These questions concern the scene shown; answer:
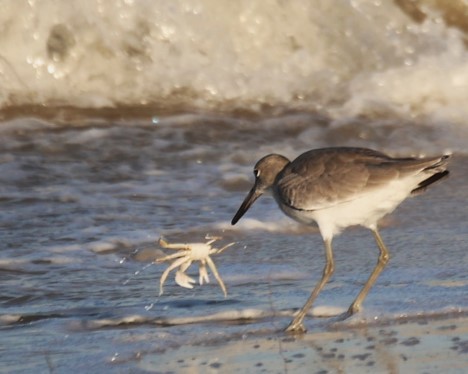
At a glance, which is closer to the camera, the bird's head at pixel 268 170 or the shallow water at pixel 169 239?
the shallow water at pixel 169 239

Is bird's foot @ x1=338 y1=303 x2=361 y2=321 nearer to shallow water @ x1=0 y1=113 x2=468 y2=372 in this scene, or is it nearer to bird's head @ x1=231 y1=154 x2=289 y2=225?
shallow water @ x1=0 y1=113 x2=468 y2=372

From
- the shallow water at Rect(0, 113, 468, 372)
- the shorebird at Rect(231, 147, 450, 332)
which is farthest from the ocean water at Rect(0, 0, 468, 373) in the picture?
the shorebird at Rect(231, 147, 450, 332)

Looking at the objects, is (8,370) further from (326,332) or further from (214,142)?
(214,142)

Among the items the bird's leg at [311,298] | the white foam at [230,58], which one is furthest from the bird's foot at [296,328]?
the white foam at [230,58]

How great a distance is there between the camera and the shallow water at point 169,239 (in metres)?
4.72

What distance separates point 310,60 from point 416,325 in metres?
5.32

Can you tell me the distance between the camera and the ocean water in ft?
16.1

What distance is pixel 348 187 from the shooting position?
4.94 metres

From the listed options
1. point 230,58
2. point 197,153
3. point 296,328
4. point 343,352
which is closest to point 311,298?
point 296,328

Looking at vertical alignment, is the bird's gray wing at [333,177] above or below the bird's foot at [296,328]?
above

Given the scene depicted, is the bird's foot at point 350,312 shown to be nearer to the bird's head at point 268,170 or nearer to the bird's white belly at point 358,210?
the bird's white belly at point 358,210

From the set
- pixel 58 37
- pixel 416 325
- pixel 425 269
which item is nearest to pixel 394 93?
pixel 58 37

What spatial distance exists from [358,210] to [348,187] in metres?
0.11

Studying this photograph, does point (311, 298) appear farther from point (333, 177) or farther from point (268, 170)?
point (268, 170)
